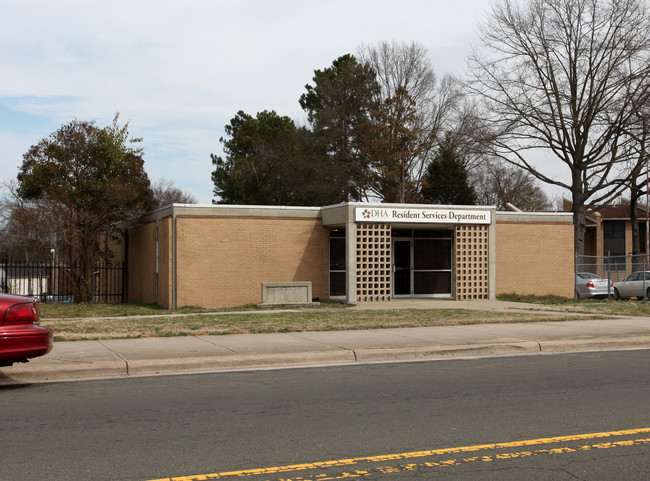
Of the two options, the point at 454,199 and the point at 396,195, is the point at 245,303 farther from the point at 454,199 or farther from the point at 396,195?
the point at 454,199

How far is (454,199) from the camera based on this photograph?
48.7 m

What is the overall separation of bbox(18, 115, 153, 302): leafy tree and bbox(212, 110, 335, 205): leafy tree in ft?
69.0

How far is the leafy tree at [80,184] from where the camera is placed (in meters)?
25.4

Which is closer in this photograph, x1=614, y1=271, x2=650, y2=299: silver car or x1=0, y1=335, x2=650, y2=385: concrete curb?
x1=0, y1=335, x2=650, y2=385: concrete curb

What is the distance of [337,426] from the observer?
22.3 feet

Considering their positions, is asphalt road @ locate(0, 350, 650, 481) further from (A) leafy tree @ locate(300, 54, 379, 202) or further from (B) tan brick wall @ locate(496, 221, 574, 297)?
(A) leafy tree @ locate(300, 54, 379, 202)

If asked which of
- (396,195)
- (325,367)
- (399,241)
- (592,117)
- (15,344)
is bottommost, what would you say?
(325,367)

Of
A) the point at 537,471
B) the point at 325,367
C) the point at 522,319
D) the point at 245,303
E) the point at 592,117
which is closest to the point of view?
the point at 537,471

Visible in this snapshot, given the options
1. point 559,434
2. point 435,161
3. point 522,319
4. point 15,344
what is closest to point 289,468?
point 559,434

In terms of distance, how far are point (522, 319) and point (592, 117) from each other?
25241 millimetres

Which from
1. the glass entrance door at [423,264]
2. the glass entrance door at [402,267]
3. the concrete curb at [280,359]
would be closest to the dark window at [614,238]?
the glass entrance door at [423,264]

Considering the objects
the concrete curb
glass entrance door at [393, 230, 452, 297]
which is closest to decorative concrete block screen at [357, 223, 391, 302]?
glass entrance door at [393, 230, 452, 297]

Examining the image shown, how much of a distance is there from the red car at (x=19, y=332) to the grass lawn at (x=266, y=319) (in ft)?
13.5

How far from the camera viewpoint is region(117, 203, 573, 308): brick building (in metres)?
22.6
